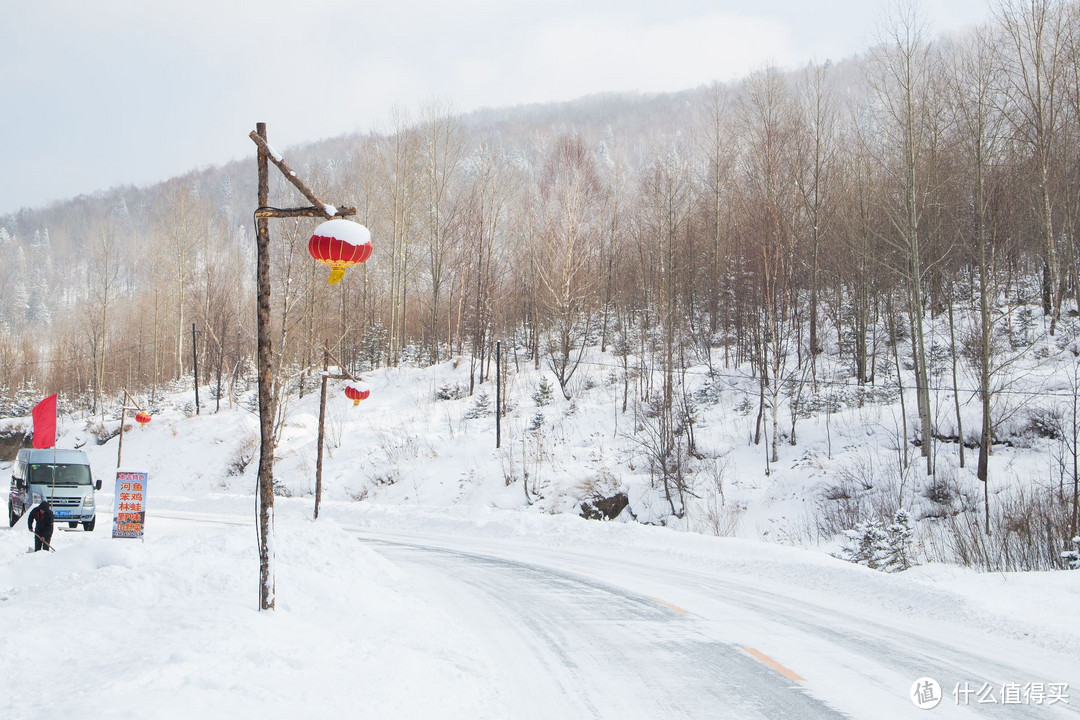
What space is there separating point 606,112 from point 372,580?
13399 centimetres

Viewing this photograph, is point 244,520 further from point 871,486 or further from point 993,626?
point 993,626

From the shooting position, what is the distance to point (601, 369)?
37.8m

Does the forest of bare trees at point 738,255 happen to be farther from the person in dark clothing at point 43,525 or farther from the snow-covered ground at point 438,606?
the person in dark clothing at point 43,525

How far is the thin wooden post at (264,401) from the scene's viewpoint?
6.84 meters

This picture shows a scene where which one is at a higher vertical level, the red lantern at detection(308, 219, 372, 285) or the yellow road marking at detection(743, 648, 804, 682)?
the red lantern at detection(308, 219, 372, 285)

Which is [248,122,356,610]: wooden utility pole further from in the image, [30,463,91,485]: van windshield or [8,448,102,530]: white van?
[30,463,91,485]: van windshield

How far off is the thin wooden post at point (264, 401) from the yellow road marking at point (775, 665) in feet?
16.7

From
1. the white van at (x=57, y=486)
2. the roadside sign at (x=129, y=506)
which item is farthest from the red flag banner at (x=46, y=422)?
the roadside sign at (x=129, y=506)

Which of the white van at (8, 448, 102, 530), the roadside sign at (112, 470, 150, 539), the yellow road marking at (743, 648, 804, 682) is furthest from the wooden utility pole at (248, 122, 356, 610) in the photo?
the white van at (8, 448, 102, 530)

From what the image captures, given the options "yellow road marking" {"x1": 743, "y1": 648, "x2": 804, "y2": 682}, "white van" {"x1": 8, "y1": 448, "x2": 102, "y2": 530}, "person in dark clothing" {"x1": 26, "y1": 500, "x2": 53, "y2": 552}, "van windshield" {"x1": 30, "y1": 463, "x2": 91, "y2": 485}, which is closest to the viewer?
"yellow road marking" {"x1": 743, "y1": 648, "x2": 804, "y2": 682}

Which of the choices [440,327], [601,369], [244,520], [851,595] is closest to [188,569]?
[851,595]

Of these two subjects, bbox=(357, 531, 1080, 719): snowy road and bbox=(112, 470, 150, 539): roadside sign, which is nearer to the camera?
bbox=(357, 531, 1080, 719): snowy road

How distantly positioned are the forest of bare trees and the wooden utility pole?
16755 millimetres

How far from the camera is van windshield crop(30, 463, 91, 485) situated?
67.2ft
